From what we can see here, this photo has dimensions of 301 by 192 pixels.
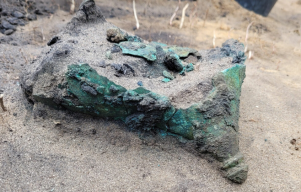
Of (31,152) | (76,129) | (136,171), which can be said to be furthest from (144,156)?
(31,152)

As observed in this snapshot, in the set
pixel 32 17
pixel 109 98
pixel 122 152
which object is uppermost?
pixel 109 98

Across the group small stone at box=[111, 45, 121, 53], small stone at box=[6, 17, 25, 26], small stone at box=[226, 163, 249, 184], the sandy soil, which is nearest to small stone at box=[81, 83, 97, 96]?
the sandy soil

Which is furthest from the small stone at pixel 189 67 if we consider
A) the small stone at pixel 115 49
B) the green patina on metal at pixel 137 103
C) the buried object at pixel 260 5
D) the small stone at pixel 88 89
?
the buried object at pixel 260 5

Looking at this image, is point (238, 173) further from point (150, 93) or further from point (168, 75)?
point (168, 75)

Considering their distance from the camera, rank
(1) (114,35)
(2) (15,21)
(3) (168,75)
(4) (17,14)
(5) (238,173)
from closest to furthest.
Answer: (5) (238,173) → (3) (168,75) → (1) (114,35) → (2) (15,21) → (4) (17,14)

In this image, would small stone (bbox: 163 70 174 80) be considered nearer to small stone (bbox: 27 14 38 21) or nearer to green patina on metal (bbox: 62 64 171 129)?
green patina on metal (bbox: 62 64 171 129)

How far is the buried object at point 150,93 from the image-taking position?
173cm

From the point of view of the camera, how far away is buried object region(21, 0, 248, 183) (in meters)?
1.73

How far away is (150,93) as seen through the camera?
170 centimetres

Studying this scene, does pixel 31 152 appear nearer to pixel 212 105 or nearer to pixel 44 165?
pixel 44 165

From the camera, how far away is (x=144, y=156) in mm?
1816

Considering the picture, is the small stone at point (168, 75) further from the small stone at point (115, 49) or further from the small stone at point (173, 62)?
the small stone at point (115, 49)

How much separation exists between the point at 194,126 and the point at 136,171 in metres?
0.48

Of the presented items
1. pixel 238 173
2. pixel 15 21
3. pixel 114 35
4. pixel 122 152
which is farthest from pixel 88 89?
pixel 15 21
